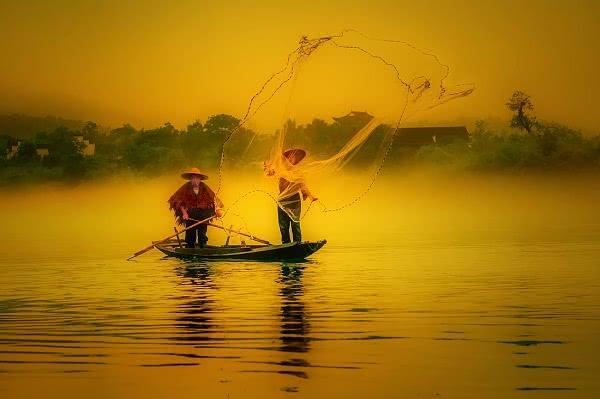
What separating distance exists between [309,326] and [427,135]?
76.1 metres

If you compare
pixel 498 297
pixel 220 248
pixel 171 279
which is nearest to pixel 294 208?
pixel 220 248

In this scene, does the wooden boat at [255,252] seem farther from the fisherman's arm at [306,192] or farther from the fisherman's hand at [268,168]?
the fisherman's hand at [268,168]

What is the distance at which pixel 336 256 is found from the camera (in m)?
24.8

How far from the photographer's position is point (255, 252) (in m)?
21.9

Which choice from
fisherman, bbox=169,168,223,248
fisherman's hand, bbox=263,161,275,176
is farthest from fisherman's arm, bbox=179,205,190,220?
fisherman's hand, bbox=263,161,275,176

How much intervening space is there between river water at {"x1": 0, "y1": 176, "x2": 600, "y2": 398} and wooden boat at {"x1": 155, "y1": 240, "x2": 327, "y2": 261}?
0.25 metres

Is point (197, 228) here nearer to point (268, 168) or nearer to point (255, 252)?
point (255, 252)

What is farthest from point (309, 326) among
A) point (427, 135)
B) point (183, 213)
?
point (427, 135)

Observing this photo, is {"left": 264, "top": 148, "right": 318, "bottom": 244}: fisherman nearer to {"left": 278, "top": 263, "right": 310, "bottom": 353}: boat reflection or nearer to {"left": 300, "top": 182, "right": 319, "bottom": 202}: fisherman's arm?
{"left": 300, "top": 182, "right": 319, "bottom": 202}: fisherman's arm

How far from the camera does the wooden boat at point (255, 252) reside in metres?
21.5

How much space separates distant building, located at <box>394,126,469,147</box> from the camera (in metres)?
86.9

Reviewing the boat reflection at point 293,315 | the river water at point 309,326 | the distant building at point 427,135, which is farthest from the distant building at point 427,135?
the boat reflection at point 293,315

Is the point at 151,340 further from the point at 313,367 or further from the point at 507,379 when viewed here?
the point at 507,379

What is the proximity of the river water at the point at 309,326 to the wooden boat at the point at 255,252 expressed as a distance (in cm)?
25
